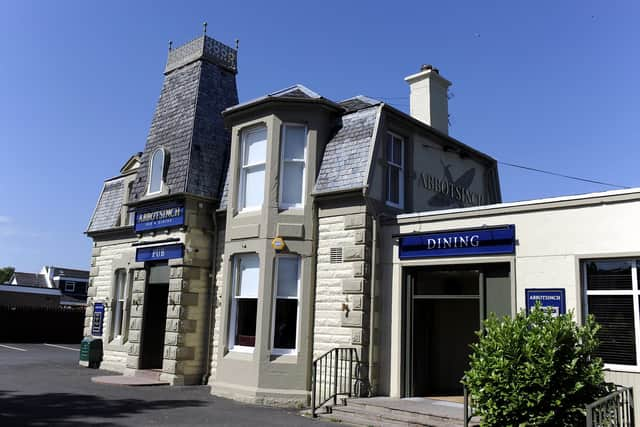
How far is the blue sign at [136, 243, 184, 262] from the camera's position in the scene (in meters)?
16.4

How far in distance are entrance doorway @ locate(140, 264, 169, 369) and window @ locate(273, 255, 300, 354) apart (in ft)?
16.6

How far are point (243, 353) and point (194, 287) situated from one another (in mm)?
3251

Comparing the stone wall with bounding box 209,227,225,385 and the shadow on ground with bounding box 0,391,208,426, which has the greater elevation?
the stone wall with bounding box 209,227,225,385

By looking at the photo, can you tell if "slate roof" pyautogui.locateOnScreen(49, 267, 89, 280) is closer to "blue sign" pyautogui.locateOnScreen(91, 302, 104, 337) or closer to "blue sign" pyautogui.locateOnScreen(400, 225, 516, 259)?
"blue sign" pyautogui.locateOnScreen(91, 302, 104, 337)

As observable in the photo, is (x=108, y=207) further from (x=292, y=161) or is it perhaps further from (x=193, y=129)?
(x=292, y=161)

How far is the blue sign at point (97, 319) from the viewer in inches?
801

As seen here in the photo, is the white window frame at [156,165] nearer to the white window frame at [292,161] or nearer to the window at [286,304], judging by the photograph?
the white window frame at [292,161]

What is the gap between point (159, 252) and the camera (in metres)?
17.1

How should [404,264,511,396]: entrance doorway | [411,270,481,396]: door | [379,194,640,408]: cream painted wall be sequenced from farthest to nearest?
1. [411,270,481,396]: door
2. [404,264,511,396]: entrance doorway
3. [379,194,640,408]: cream painted wall

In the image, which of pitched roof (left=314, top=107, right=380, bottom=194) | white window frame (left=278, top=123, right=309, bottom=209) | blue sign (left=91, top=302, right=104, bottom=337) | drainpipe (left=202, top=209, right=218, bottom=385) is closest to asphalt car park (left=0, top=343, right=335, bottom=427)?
drainpipe (left=202, top=209, right=218, bottom=385)

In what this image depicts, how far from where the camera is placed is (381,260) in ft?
43.4

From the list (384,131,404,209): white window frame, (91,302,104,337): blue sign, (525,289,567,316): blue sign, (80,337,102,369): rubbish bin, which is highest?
(384,131,404,209): white window frame

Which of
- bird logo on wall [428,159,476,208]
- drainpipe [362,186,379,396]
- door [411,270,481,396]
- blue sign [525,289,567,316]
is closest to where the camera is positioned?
blue sign [525,289,567,316]

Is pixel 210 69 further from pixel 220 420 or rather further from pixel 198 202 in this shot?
pixel 220 420
